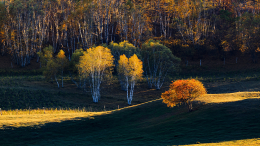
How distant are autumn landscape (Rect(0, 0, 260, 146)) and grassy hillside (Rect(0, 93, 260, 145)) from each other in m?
0.15

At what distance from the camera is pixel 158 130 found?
34.5 meters

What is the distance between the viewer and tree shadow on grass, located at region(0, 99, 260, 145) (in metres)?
28.0

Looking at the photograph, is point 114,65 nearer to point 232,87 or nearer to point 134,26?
point 134,26

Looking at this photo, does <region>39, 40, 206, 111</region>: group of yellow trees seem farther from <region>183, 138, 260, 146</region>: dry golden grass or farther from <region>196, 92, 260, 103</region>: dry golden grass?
<region>183, 138, 260, 146</region>: dry golden grass

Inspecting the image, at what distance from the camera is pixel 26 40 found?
349 feet

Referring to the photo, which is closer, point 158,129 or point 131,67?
point 158,129

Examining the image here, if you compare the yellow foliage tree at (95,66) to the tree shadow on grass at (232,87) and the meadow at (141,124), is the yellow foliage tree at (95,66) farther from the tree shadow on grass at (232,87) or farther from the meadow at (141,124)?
the tree shadow on grass at (232,87)

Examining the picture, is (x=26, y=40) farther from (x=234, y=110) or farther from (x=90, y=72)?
(x=234, y=110)

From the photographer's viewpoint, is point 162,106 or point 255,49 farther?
point 255,49

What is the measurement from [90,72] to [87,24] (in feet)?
138

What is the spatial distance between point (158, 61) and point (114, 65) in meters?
17.3

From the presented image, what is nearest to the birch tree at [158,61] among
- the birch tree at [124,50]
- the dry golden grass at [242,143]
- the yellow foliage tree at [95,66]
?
the birch tree at [124,50]

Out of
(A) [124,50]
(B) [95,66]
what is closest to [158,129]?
(B) [95,66]

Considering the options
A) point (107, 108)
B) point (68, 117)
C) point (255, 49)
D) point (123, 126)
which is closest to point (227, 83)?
point (255, 49)
